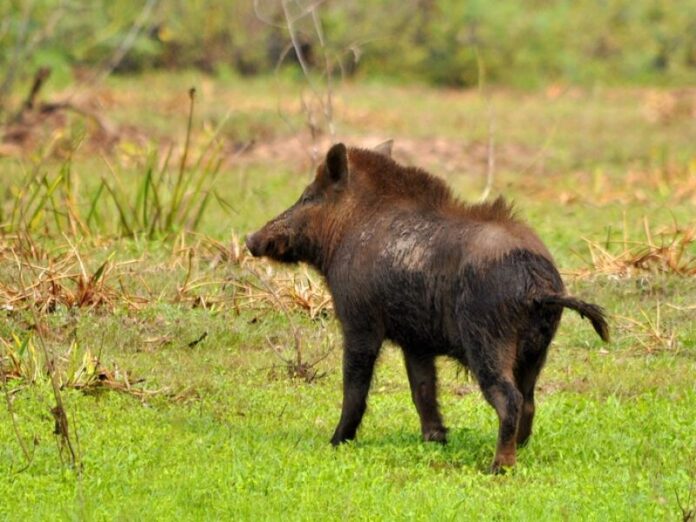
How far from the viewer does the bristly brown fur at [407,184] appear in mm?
6957

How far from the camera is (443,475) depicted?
6402 millimetres

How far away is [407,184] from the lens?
7207mm

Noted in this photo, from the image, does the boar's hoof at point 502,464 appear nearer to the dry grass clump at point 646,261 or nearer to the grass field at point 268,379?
the grass field at point 268,379

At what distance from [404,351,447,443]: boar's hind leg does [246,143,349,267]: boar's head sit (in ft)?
2.42

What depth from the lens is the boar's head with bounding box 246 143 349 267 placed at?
7293mm

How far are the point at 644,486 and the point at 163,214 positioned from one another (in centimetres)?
604

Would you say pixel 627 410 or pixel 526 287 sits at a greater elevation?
pixel 526 287

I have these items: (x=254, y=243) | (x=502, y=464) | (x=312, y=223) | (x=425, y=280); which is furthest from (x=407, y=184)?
(x=502, y=464)

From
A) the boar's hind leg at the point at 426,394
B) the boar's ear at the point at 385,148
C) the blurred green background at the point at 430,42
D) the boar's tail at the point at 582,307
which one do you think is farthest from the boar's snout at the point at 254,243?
the blurred green background at the point at 430,42

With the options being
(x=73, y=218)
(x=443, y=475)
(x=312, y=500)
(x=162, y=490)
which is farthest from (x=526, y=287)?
(x=73, y=218)

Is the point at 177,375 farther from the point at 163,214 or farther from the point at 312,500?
the point at 163,214

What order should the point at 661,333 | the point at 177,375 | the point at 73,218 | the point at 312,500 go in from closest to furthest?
1. the point at 312,500
2. the point at 177,375
3. the point at 661,333
4. the point at 73,218

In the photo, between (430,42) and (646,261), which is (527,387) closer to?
(646,261)

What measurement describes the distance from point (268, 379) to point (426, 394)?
1.49 meters
